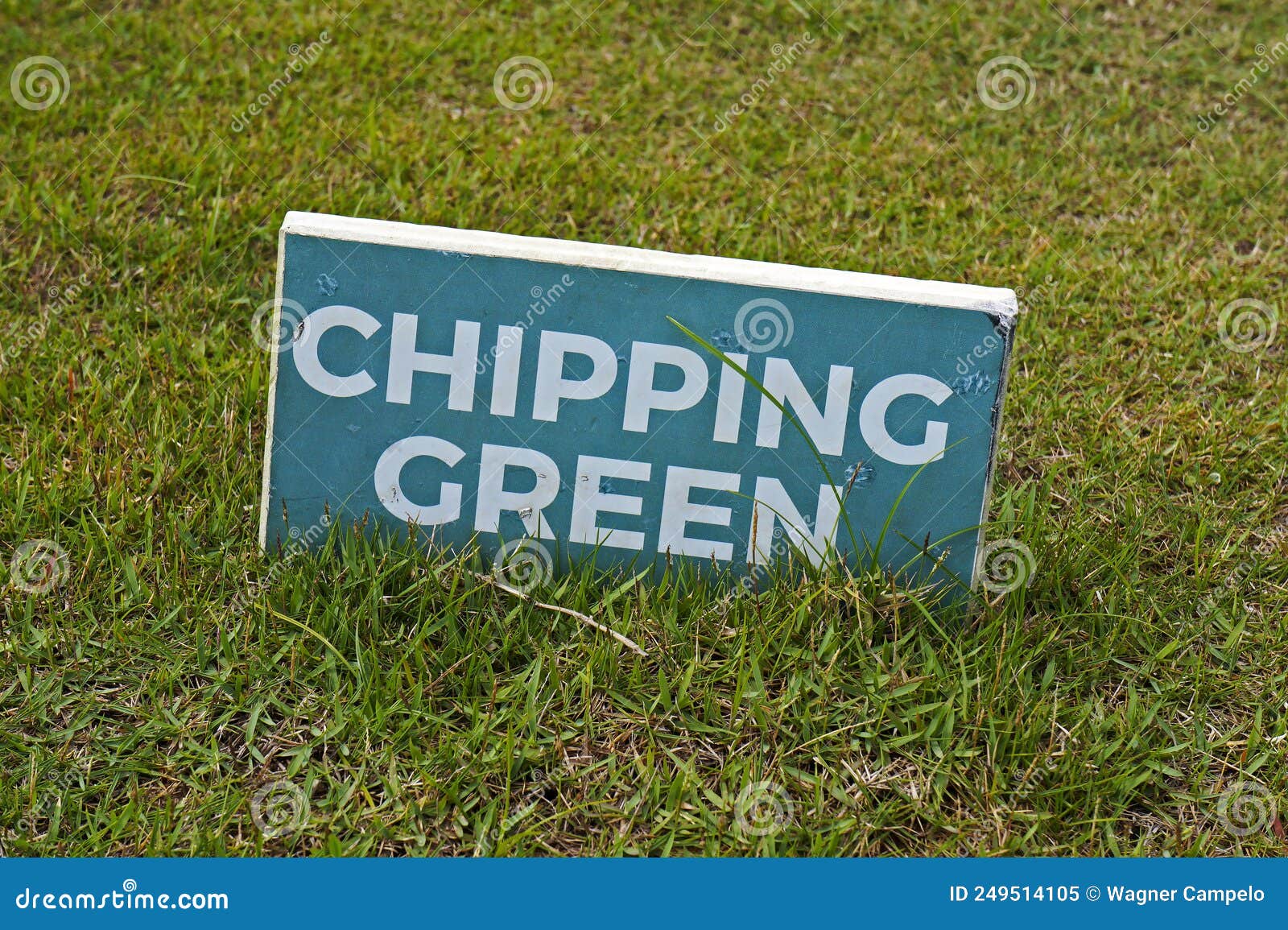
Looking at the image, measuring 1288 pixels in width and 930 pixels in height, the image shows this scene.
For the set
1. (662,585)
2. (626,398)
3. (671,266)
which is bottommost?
(662,585)

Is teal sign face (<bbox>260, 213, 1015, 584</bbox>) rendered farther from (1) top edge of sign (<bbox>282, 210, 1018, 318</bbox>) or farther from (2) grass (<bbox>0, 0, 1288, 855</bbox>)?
(2) grass (<bbox>0, 0, 1288, 855</bbox>)

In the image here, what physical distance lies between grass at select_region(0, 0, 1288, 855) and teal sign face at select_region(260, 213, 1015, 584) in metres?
0.11

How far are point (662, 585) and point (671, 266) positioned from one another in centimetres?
53

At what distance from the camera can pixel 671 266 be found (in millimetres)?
2002

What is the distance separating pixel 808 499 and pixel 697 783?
508mm

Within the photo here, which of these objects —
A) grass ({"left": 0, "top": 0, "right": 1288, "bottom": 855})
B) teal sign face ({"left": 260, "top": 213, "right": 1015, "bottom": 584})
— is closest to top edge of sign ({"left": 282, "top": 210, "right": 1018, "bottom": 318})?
teal sign face ({"left": 260, "top": 213, "right": 1015, "bottom": 584})

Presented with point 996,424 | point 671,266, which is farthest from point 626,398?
point 996,424

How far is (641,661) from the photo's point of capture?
2.05m

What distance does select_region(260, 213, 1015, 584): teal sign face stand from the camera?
2.00m

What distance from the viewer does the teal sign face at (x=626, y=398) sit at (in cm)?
200

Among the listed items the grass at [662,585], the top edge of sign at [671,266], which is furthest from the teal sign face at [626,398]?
the grass at [662,585]

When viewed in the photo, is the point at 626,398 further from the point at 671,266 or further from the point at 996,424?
the point at 996,424

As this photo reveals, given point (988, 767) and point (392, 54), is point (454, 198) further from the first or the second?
point (988, 767)

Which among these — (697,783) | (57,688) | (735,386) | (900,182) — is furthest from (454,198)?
(697,783)
